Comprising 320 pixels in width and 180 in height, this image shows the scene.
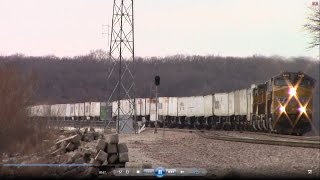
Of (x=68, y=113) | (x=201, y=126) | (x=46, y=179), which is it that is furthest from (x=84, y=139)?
(x=68, y=113)

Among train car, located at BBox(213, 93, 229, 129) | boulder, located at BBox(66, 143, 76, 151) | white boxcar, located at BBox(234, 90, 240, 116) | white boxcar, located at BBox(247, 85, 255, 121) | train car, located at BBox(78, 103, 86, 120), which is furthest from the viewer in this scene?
train car, located at BBox(78, 103, 86, 120)

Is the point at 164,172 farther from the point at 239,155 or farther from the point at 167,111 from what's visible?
the point at 167,111

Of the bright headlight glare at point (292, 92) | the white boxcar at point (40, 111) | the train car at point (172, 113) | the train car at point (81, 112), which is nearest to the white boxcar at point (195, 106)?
the train car at point (172, 113)

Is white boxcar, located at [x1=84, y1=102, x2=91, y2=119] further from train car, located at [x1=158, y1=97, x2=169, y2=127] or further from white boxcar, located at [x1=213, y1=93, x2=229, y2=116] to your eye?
white boxcar, located at [x1=213, y1=93, x2=229, y2=116]

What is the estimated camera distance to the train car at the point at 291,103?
3341cm

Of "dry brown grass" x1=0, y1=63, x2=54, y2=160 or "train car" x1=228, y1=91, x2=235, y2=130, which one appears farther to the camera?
"train car" x1=228, y1=91, x2=235, y2=130

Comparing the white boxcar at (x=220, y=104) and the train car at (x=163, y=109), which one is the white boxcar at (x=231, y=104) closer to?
the white boxcar at (x=220, y=104)

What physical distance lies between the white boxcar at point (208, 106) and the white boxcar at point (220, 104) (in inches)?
43.5

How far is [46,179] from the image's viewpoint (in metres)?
10.2

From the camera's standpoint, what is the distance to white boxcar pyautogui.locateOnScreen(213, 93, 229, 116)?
51375 mm

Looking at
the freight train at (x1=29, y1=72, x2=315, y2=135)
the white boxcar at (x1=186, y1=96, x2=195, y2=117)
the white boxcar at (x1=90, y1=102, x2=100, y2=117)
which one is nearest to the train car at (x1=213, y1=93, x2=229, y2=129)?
the freight train at (x1=29, y1=72, x2=315, y2=135)

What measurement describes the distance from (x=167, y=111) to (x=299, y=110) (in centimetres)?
3475

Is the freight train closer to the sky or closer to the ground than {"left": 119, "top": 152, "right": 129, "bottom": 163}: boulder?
closer to the sky

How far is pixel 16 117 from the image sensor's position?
19672 mm
